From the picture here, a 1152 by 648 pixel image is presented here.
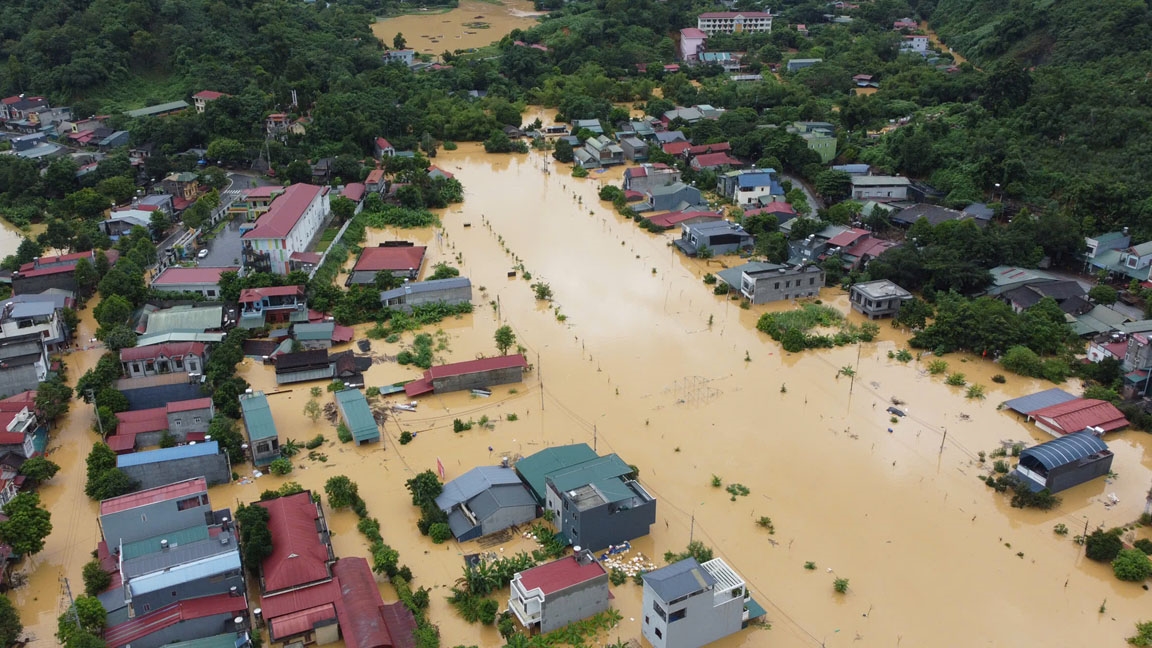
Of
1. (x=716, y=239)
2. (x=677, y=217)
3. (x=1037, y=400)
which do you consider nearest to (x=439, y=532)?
(x=1037, y=400)

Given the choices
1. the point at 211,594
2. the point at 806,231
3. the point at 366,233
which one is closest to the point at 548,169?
the point at 366,233

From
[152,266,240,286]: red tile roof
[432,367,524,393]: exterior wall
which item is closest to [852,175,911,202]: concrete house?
[432,367,524,393]: exterior wall

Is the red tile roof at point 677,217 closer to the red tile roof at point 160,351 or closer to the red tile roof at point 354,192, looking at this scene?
the red tile roof at point 354,192

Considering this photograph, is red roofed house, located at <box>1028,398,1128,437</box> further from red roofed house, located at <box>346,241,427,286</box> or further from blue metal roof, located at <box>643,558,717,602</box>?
red roofed house, located at <box>346,241,427,286</box>

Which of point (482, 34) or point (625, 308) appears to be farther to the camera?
point (482, 34)

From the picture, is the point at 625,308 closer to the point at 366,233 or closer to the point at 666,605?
the point at 366,233

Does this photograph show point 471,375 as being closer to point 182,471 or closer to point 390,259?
point 182,471
